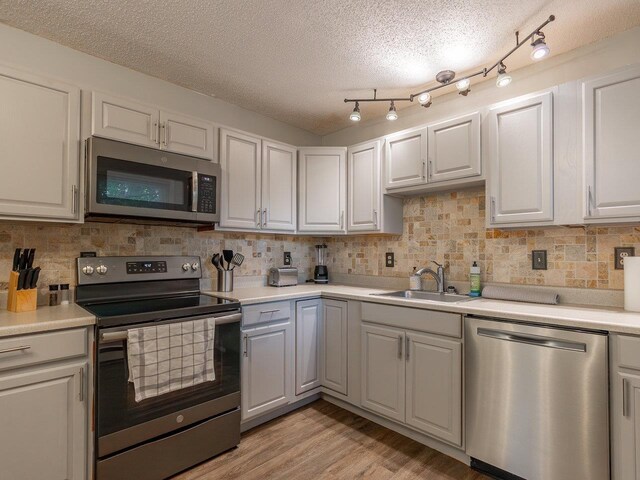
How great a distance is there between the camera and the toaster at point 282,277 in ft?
9.59

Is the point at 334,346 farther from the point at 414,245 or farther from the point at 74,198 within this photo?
the point at 74,198

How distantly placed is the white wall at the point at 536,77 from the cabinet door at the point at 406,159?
342 millimetres

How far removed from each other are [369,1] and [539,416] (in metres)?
2.17

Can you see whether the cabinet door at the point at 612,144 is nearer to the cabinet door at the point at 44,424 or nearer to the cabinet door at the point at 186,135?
the cabinet door at the point at 186,135

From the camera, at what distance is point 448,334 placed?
1.94 m

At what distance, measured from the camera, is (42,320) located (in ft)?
4.99

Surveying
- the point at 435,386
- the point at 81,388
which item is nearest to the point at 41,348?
the point at 81,388

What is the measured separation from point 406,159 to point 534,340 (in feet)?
4.90

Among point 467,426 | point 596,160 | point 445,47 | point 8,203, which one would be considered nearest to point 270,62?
point 445,47

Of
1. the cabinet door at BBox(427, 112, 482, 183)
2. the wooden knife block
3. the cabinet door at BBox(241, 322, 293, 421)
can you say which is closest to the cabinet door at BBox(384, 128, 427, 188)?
the cabinet door at BBox(427, 112, 482, 183)

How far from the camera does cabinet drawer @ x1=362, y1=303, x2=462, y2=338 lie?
1.93 metres

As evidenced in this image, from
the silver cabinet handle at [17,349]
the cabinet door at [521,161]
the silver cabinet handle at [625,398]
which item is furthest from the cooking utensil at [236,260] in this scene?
the silver cabinet handle at [625,398]

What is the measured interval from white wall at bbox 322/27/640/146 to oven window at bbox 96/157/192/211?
63.8 inches

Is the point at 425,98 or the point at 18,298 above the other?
the point at 425,98
